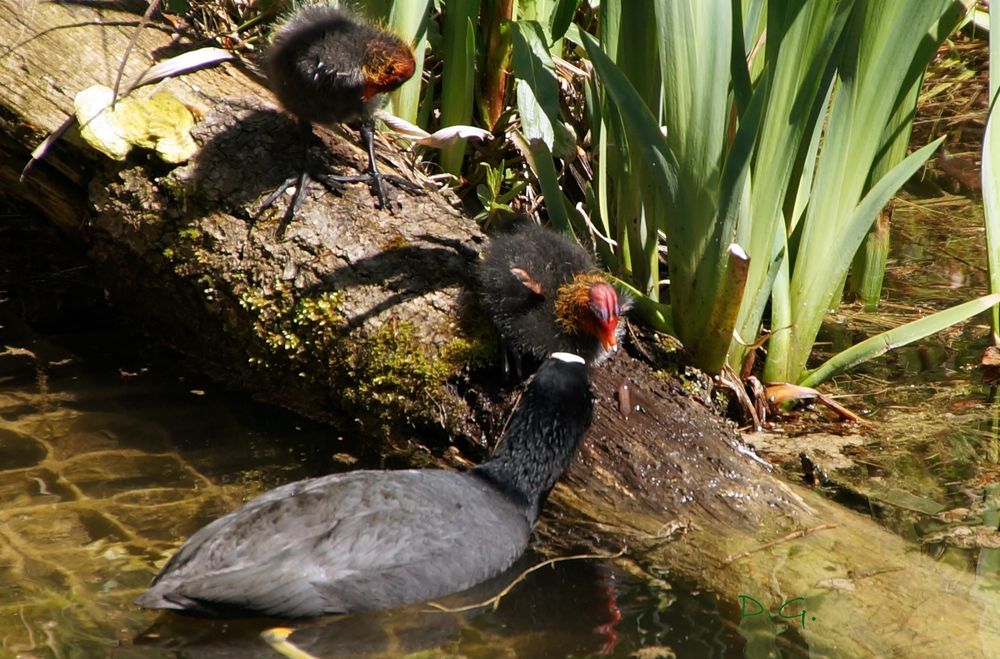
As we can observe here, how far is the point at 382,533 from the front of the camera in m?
3.24

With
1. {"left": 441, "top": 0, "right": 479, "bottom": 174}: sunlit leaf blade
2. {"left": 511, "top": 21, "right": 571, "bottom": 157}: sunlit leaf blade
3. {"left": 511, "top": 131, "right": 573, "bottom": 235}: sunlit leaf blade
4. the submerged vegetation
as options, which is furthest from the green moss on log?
{"left": 441, "top": 0, "right": 479, "bottom": 174}: sunlit leaf blade

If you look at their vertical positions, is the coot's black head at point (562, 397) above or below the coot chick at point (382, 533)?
above

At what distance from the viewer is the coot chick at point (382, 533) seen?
3.09 meters

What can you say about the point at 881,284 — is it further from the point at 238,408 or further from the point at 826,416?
the point at 238,408

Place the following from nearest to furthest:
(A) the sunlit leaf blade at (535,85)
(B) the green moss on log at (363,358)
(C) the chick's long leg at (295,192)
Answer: (B) the green moss on log at (363,358), (A) the sunlit leaf blade at (535,85), (C) the chick's long leg at (295,192)

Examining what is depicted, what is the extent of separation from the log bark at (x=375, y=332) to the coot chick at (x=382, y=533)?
0.79ft

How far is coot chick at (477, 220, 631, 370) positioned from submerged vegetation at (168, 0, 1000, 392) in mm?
293

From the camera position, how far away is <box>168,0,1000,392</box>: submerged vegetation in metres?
3.49

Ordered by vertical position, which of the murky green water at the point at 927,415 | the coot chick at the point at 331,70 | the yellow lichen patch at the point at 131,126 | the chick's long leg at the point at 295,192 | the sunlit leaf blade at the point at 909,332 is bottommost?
the murky green water at the point at 927,415

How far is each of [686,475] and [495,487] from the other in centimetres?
64

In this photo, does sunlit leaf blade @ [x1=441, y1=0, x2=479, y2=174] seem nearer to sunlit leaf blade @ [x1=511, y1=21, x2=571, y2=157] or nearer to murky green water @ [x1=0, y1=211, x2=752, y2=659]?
sunlit leaf blade @ [x1=511, y1=21, x2=571, y2=157]

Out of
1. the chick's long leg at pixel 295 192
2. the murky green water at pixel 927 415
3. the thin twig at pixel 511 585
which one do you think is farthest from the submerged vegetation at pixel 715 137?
the thin twig at pixel 511 585

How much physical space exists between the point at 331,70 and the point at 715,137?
144 centimetres

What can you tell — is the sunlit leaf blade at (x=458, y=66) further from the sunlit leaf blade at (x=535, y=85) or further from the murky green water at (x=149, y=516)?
the murky green water at (x=149, y=516)
